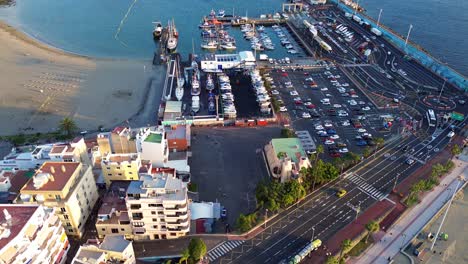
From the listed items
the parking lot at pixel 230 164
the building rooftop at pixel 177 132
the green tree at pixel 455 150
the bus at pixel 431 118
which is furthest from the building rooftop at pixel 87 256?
the bus at pixel 431 118

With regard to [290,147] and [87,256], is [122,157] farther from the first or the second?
[290,147]

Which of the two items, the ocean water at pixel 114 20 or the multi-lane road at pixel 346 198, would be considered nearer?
the multi-lane road at pixel 346 198

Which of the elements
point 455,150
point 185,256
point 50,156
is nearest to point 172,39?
point 50,156

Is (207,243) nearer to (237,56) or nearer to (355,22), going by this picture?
(237,56)

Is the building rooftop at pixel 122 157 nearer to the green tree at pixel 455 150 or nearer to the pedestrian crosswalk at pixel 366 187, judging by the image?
the pedestrian crosswalk at pixel 366 187

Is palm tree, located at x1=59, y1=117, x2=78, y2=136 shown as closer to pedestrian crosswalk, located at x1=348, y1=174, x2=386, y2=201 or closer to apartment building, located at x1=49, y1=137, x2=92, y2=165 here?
apartment building, located at x1=49, y1=137, x2=92, y2=165

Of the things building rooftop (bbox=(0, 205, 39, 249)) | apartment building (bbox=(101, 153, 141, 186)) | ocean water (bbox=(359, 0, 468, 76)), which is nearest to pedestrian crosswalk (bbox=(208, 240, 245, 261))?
apartment building (bbox=(101, 153, 141, 186))

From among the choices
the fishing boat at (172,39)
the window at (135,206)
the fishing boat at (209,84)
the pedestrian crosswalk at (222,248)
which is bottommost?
the pedestrian crosswalk at (222,248)
